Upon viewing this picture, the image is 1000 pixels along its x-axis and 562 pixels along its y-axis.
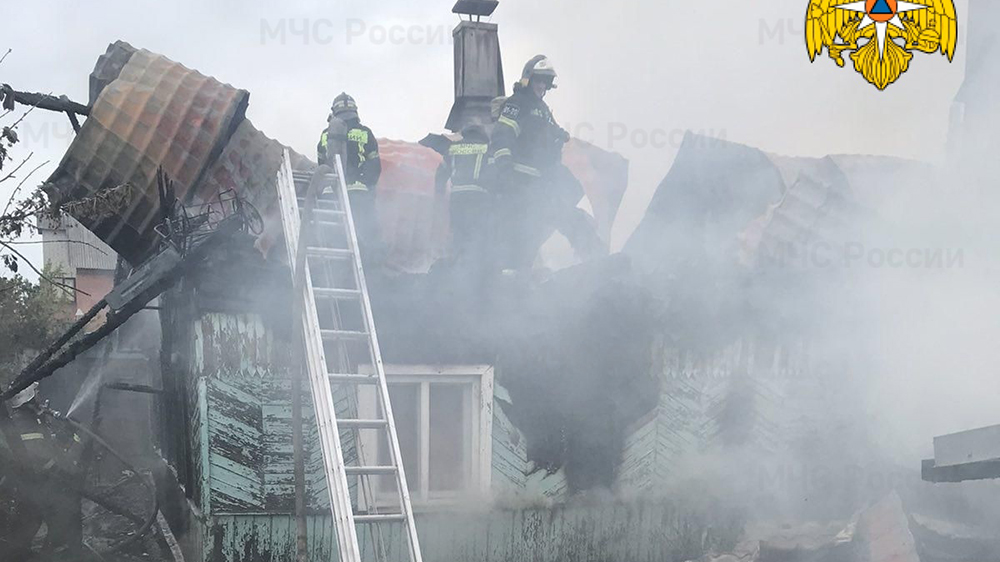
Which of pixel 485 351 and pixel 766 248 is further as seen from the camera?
pixel 766 248

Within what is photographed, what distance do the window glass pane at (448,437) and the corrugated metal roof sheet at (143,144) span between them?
2.94m

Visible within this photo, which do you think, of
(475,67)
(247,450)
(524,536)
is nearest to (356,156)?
(247,450)

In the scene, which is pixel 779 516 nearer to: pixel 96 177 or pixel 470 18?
pixel 96 177

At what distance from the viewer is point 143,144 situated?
867 centimetres

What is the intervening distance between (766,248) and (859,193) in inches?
48.4

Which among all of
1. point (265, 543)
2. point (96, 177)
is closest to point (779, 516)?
point (265, 543)

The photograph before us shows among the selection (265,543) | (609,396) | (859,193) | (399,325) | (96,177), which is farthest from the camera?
(859,193)

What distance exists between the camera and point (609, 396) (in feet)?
26.1

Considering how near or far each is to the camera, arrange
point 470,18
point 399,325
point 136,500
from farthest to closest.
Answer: point 470,18
point 136,500
point 399,325

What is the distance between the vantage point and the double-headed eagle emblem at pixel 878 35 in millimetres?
9461

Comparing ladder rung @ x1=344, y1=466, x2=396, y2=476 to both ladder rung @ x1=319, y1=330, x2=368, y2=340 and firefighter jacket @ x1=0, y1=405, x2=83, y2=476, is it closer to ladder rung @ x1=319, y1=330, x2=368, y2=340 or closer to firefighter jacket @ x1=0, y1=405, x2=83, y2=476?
ladder rung @ x1=319, y1=330, x2=368, y2=340

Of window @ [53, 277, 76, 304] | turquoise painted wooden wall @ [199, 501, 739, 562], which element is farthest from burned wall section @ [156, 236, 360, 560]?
window @ [53, 277, 76, 304]

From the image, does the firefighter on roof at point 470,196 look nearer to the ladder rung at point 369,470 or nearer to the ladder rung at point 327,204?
the ladder rung at point 327,204

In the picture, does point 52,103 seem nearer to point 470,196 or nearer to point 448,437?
point 470,196
